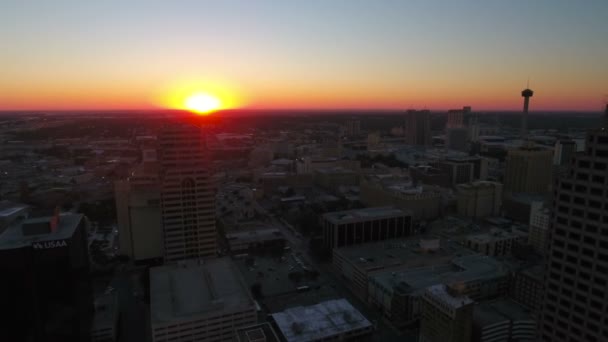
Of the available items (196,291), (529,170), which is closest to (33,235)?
(196,291)

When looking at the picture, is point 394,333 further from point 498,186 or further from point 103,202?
point 103,202

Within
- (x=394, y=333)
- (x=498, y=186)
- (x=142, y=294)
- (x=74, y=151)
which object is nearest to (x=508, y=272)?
(x=394, y=333)

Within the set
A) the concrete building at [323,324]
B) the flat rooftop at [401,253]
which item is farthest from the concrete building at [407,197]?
the concrete building at [323,324]

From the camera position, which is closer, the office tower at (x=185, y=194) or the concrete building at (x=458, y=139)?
the office tower at (x=185, y=194)

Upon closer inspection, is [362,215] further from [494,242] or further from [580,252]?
[580,252]

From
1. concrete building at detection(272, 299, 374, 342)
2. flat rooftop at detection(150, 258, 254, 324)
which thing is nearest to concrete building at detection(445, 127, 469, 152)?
concrete building at detection(272, 299, 374, 342)

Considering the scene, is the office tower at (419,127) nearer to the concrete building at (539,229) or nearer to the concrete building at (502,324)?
the concrete building at (539,229)
